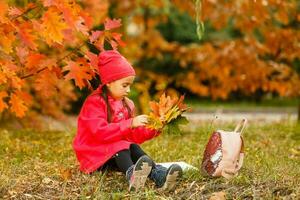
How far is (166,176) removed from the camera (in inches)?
163

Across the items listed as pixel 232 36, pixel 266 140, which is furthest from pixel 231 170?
pixel 232 36

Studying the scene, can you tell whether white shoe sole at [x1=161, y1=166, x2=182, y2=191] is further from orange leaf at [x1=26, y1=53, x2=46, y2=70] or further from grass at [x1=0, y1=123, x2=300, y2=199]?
orange leaf at [x1=26, y1=53, x2=46, y2=70]

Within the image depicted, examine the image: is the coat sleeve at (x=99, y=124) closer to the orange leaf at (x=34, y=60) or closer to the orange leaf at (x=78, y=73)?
the orange leaf at (x=78, y=73)

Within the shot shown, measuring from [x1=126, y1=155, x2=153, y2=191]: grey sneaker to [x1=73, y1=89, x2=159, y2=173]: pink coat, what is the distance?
0.88 feet

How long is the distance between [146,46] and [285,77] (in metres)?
4.75

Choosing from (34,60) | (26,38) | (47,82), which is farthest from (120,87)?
(34,60)

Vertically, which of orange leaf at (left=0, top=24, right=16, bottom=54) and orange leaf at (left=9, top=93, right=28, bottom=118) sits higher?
orange leaf at (left=0, top=24, right=16, bottom=54)

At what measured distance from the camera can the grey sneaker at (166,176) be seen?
4.08 meters

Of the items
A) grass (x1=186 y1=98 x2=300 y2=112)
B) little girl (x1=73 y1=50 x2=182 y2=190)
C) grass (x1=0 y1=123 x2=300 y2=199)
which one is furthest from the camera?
grass (x1=186 y1=98 x2=300 y2=112)

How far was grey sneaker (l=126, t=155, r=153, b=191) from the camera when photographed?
409cm

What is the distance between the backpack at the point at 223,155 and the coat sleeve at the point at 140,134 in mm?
369

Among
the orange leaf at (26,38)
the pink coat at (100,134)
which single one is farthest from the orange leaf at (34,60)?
the pink coat at (100,134)

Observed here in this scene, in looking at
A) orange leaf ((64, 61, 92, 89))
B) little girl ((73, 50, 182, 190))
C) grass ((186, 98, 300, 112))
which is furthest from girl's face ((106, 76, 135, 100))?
grass ((186, 98, 300, 112))

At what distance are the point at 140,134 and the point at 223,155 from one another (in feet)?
1.86
